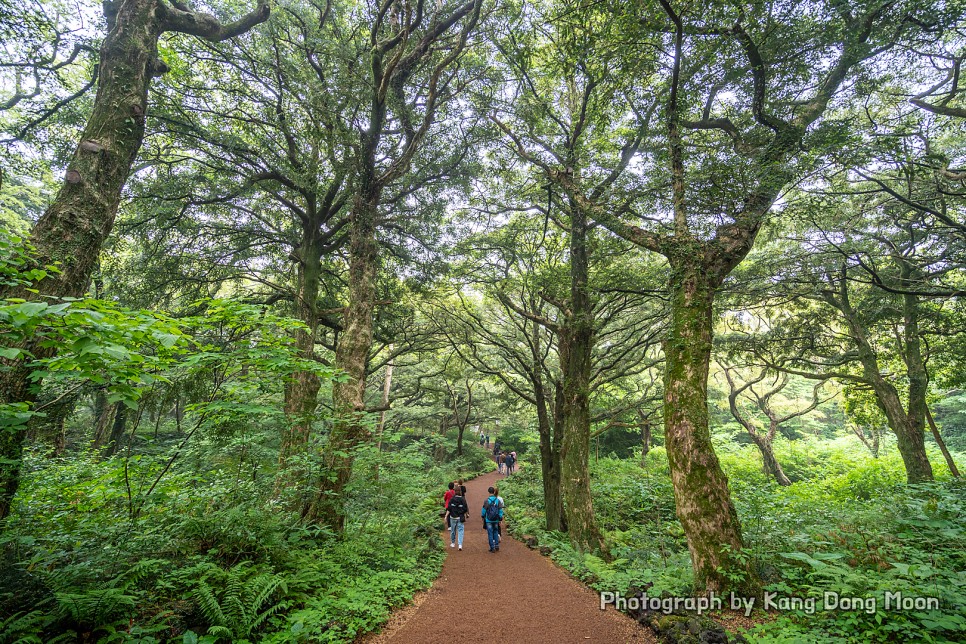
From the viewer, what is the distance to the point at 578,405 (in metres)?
9.57

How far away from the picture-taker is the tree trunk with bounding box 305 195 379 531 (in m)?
6.12

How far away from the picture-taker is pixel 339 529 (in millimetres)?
6430

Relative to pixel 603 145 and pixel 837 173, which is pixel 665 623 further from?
pixel 603 145

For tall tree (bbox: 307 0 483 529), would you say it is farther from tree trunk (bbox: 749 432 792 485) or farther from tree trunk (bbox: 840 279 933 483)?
tree trunk (bbox: 749 432 792 485)

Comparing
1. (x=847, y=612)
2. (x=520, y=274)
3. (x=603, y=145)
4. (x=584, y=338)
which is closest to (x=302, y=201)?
(x=520, y=274)

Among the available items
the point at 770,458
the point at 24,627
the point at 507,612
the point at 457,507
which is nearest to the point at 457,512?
the point at 457,507

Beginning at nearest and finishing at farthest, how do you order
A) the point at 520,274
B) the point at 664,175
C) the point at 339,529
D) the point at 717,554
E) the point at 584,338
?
the point at 717,554 < the point at 339,529 < the point at 664,175 < the point at 584,338 < the point at 520,274

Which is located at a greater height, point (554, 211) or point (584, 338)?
point (554, 211)

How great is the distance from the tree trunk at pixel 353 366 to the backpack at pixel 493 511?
416cm

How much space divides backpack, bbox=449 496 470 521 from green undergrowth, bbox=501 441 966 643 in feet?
8.01

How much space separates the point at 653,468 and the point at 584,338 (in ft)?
42.9

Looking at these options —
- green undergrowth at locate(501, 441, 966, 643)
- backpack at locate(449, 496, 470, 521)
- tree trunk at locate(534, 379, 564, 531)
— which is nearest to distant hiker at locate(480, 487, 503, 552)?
backpack at locate(449, 496, 470, 521)

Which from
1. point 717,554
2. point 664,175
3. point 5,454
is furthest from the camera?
point 664,175

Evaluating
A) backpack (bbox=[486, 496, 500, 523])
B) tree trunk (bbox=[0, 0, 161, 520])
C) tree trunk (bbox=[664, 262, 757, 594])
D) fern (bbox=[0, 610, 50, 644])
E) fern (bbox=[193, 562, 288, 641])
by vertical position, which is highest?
tree trunk (bbox=[0, 0, 161, 520])
